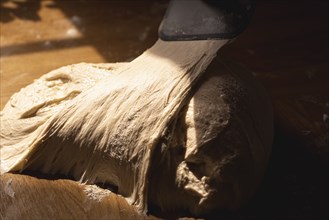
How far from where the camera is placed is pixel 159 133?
3.98 ft

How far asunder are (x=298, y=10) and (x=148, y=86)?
138cm

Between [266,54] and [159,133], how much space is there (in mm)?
954

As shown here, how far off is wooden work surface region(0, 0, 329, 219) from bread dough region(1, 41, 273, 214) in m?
0.17

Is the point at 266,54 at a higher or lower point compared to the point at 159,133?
lower

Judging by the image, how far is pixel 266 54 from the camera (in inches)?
78.6

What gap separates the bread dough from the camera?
3.99 feet

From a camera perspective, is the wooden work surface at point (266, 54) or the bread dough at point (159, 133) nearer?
the bread dough at point (159, 133)

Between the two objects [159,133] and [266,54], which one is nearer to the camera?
[159,133]

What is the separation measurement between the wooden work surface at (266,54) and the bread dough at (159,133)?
0.56 feet

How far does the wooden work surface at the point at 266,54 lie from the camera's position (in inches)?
54.2

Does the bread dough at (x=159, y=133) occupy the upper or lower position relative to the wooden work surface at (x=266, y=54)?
upper

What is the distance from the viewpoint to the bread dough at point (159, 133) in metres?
1.21

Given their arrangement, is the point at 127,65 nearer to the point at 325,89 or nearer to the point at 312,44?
the point at 325,89

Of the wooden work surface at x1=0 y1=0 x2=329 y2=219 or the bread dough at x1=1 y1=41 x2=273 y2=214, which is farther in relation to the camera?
the wooden work surface at x1=0 y1=0 x2=329 y2=219
